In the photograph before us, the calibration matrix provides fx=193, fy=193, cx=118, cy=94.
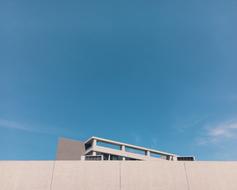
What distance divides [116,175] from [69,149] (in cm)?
2756

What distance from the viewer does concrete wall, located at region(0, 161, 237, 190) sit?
533 cm

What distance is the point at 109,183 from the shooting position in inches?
210

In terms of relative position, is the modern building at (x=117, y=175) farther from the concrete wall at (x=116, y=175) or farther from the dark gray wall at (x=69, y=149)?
the dark gray wall at (x=69, y=149)

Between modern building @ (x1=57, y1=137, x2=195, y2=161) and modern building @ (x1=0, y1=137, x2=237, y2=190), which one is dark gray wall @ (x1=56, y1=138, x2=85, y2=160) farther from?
modern building @ (x1=0, y1=137, x2=237, y2=190)

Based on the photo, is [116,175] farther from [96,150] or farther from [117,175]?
[96,150]

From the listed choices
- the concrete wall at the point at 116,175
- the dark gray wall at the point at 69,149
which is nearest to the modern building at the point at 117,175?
the concrete wall at the point at 116,175

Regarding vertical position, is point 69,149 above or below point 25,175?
above

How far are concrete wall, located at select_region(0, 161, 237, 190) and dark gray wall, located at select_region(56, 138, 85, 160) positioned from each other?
24.5m

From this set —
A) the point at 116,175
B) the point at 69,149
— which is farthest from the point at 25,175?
the point at 69,149

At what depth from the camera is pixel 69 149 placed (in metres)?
31.0

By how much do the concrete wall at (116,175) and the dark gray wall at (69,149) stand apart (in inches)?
964

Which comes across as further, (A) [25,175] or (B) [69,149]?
(B) [69,149]

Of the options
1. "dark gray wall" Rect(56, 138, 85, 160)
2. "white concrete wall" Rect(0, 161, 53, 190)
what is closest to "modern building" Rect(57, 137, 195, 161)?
"dark gray wall" Rect(56, 138, 85, 160)

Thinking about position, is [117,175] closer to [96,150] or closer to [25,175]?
[25,175]
